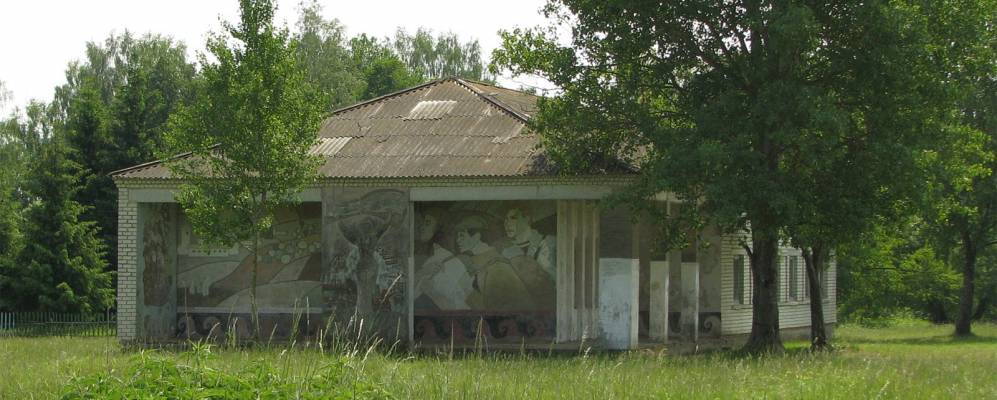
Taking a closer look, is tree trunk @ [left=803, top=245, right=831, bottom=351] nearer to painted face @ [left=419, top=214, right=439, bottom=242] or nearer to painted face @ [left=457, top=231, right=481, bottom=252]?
painted face @ [left=457, top=231, right=481, bottom=252]

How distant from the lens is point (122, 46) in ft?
201

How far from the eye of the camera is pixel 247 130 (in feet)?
73.5

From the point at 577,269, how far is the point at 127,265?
9.26m

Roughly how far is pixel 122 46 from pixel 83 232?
25.0 meters

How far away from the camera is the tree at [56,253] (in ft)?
123

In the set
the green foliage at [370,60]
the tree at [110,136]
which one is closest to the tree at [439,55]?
the green foliage at [370,60]

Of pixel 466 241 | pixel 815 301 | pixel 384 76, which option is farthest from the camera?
pixel 384 76

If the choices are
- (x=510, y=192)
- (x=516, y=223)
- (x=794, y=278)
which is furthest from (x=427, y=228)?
(x=794, y=278)

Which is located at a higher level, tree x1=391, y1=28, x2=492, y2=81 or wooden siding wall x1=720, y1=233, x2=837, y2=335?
tree x1=391, y1=28, x2=492, y2=81

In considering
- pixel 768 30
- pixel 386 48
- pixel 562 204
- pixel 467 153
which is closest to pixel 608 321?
pixel 562 204

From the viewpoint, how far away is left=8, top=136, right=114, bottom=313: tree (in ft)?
123

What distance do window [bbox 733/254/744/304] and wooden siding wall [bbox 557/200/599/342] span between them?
7382 millimetres

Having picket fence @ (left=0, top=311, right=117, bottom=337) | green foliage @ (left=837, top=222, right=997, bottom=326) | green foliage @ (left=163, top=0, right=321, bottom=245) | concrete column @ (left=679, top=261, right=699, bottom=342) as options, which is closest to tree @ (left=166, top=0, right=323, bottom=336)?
green foliage @ (left=163, top=0, right=321, bottom=245)

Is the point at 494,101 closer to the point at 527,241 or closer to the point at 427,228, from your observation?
the point at 427,228
